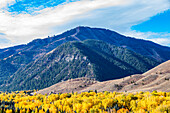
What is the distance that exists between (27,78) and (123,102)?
560 ft

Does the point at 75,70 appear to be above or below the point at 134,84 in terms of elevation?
above

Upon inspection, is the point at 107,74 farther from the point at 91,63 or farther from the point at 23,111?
the point at 23,111

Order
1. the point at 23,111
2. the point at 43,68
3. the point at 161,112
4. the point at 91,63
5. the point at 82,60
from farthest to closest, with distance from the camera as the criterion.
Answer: the point at 43,68 → the point at 82,60 → the point at 91,63 → the point at 23,111 → the point at 161,112

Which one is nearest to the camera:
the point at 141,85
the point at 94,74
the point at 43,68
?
the point at 141,85

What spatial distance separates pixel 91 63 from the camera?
167750 millimetres

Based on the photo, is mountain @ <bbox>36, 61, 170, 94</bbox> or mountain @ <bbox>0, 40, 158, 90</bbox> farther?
mountain @ <bbox>0, 40, 158, 90</bbox>

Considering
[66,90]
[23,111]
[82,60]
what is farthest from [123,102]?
[82,60]

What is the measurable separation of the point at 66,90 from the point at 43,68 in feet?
395

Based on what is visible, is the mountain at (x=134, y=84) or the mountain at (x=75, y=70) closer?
the mountain at (x=134, y=84)

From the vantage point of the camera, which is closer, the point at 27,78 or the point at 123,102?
the point at 123,102

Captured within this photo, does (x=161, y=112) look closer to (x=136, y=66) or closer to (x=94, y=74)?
(x=94, y=74)

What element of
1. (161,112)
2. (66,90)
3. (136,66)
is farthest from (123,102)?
(136,66)

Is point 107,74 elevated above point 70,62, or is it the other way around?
point 70,62

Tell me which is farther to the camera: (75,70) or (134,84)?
(75,70)
